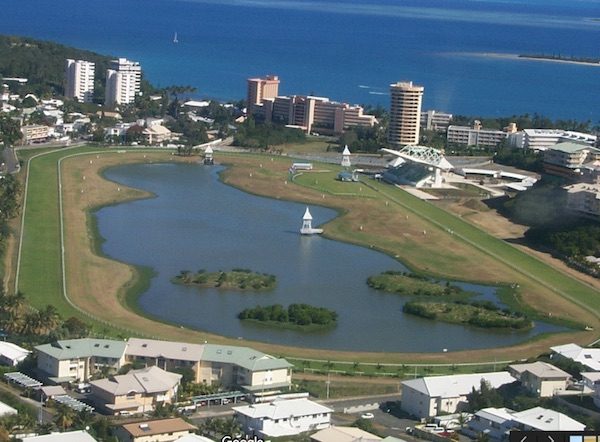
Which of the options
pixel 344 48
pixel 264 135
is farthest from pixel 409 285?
pixel 344 48

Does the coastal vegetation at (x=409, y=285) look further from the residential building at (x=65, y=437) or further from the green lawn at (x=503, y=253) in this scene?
the residential building at (x=65, y=437)

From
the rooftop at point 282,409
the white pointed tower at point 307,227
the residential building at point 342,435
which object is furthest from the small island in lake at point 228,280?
the residential building at point 342,435

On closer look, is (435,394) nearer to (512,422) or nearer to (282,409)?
(512,422)

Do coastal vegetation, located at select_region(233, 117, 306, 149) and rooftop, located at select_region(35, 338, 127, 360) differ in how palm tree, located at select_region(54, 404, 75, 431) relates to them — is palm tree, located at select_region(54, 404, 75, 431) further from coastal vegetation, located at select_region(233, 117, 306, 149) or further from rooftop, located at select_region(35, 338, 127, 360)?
coastal vegetation, located at select_region(233, 117, 306, 149)

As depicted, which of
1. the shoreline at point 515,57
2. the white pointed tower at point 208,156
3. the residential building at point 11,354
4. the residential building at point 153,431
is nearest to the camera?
the residential building at point 153,431

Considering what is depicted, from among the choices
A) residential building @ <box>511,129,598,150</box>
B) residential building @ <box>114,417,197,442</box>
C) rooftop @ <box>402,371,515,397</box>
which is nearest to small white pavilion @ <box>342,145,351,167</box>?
residential building @ <box>511,129,598,150</box>
